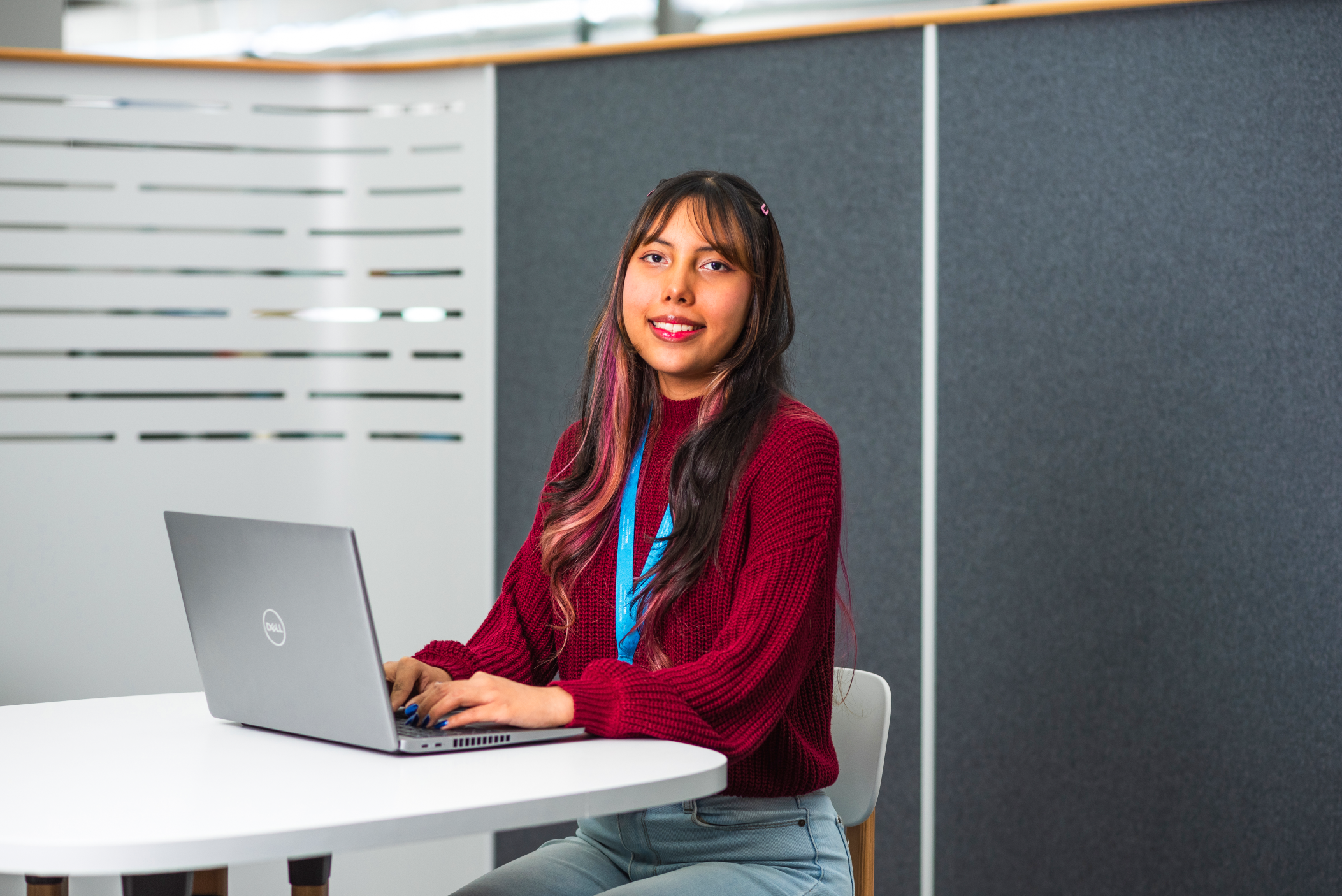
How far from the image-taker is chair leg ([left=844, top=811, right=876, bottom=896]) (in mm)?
1528

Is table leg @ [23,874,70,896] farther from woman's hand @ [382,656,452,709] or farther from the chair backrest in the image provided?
the chair backrest

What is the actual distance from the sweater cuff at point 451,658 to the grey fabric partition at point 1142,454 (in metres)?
1.30

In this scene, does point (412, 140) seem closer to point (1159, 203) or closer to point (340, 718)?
point (1159, 203)

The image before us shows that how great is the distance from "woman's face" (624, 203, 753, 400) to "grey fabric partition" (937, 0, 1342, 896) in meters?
1.10

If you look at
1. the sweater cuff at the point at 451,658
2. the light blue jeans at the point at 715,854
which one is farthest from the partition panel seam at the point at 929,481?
the sweater cuff at the point at 451,658

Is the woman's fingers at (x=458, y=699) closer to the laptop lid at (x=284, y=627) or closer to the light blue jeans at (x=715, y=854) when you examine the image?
the laptop lid at (x=284, y=627)

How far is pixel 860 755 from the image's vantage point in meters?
1.51

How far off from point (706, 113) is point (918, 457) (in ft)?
2.91

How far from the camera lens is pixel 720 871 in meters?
1.20

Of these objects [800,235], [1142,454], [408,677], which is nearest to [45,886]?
[408,677]

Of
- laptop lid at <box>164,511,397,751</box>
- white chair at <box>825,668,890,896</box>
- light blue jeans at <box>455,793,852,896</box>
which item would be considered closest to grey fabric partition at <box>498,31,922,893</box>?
white chair at <box>825,668,890,896</box>

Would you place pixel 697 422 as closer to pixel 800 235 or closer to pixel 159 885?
pixel 159 885

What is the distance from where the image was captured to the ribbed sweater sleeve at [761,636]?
114 cm

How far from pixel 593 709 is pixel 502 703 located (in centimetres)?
9
